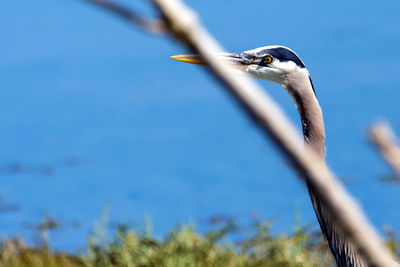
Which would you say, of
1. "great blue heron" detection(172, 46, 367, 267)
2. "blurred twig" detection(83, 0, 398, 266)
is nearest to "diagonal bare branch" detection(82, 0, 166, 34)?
"blurred twig" detection(83, 0, 398, 266)

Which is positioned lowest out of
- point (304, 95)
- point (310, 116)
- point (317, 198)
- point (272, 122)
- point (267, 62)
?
point (272, 122)

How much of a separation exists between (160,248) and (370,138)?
3008 mm

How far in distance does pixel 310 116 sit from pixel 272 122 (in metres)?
2.38

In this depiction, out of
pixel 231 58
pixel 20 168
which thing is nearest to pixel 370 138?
pixel 231 58

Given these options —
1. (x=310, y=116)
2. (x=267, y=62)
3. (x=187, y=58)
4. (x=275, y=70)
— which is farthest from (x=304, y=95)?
(x=187, y=58)

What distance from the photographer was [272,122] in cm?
38

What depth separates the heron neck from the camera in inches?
107

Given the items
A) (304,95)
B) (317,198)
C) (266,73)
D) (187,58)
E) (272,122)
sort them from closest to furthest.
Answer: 1. (272,122)
2. (317,198)
3. (304,95)
4. (187,58)
5. (266,73)

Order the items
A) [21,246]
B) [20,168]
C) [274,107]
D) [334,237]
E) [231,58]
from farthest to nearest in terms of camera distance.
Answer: [20,168] → [21,246] → [231,58] → [334,237] → [274,107]

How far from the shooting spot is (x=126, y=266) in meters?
3.35

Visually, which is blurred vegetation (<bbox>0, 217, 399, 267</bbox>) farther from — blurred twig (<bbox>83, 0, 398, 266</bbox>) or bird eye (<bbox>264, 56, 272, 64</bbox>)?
blurred twig (<bbox>83, 0, 398, 266</bbox>)

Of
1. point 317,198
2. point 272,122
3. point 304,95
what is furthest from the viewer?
point 304,95

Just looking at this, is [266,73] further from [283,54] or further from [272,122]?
[272,122]

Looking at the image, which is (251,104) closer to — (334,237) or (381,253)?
(381,253)
